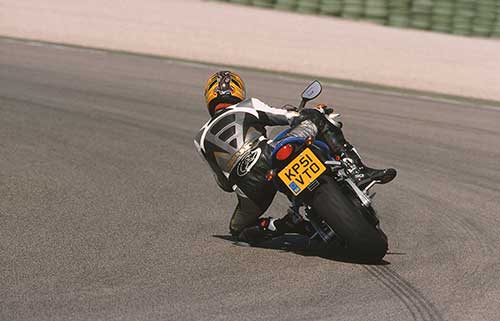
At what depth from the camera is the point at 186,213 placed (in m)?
8.20

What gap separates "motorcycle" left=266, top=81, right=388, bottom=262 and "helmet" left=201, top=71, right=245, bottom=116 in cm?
81

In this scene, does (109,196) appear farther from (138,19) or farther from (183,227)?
(138,19)

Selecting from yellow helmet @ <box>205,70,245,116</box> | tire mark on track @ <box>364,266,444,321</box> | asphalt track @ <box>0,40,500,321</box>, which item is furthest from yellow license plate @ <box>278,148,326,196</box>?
yellow helmet @ <box>205,70,245,116</box>

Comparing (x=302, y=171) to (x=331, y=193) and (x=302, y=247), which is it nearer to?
(x=331, y=193)

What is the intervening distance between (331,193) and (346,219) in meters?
0.19

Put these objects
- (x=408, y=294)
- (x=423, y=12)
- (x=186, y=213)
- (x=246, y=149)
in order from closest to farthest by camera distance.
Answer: (x=408, y=294) < (x=246, y=149) < (x=186, y=213) < (x=423, y=12)

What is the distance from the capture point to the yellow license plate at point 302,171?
636cm

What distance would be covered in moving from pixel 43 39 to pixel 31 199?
9.69 m

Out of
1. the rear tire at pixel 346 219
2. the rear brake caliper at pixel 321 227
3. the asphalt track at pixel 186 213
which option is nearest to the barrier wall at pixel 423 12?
the asphalt track at pixel 186 213

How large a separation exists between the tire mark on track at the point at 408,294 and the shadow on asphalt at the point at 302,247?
0.23 meters

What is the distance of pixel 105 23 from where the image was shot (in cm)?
1764

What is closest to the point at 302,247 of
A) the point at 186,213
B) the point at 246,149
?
the point at 246,149

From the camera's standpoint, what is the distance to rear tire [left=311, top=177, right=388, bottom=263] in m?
6.31

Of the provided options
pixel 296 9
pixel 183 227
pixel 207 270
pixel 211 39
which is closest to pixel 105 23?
pixel 211 39
